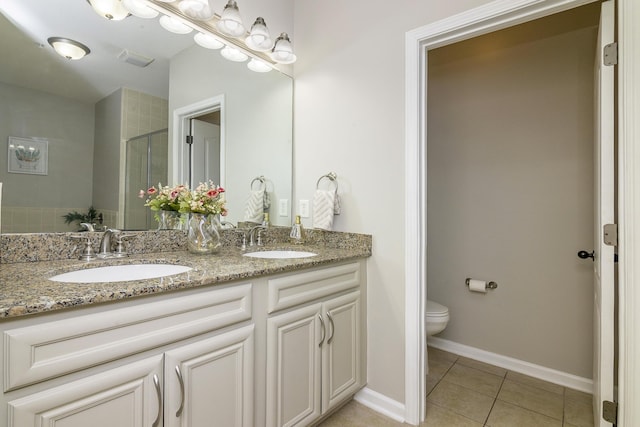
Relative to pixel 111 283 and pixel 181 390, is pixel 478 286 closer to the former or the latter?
pixel 181 390

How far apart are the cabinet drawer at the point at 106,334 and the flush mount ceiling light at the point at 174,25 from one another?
51.1 inches

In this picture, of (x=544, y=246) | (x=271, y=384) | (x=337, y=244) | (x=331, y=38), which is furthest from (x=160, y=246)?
(x=544, y=246)

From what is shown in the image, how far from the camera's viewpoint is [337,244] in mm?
1913

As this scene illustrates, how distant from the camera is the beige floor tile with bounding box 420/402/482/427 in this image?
1.61 m

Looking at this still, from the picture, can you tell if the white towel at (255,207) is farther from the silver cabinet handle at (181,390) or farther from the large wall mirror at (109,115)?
the silver cabinet handle at (181,390)

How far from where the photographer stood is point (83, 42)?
4.43 ft

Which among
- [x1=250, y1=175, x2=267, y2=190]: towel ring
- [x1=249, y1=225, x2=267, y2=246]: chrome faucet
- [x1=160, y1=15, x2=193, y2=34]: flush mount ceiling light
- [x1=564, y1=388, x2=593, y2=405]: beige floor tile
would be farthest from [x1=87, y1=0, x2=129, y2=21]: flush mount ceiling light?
[x1=564, y1=388, x2=593, y2=405]: beige floor tile

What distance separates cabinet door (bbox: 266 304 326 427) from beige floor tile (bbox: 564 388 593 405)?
4.94ft

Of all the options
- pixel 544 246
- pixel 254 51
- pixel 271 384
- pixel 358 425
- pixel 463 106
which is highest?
pixel 254 51

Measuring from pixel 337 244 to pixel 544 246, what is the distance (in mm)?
1361

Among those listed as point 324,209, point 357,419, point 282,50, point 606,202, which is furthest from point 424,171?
point 357,419

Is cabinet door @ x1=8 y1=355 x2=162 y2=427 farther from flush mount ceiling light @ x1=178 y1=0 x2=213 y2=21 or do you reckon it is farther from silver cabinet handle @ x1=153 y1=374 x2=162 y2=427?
flush mount ceiling light @ x1=178 y1=0 x2=213 y2=21

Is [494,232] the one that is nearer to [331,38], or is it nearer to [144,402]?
[331,38]

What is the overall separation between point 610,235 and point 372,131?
1.11 meters
